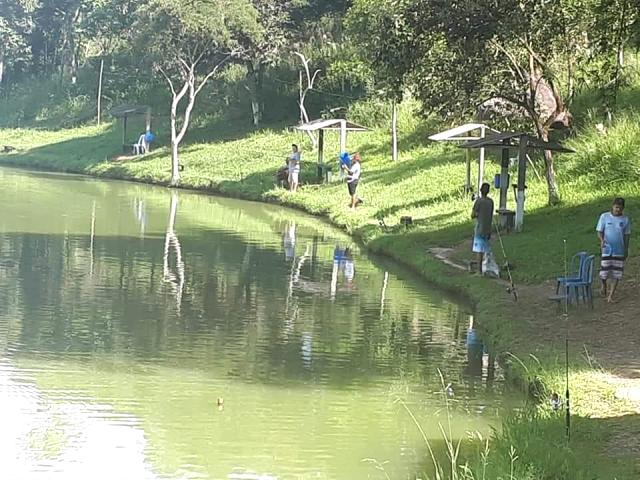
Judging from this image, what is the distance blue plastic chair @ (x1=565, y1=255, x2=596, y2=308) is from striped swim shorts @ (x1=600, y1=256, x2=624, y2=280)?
211mm

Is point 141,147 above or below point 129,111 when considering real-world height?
below

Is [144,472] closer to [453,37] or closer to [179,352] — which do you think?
[179,352]

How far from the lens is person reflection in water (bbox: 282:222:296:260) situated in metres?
25.9

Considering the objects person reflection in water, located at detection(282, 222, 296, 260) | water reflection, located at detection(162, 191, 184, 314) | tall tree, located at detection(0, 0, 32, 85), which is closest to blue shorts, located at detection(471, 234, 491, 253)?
water reflection, located at detection(162, 191, 184, 314)

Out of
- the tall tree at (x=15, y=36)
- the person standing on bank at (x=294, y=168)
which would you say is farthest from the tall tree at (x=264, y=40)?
the tall tree at (x=15, y=36)

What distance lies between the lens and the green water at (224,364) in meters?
10.3

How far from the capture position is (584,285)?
16641 mm

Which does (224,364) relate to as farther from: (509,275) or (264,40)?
(264,40)

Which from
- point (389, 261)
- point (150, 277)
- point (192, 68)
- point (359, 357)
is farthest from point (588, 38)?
point (192, 68)

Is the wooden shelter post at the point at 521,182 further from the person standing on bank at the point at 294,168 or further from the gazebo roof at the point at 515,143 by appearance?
the person standing on bank at the point at 294,168

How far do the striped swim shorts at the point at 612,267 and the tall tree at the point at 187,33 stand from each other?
3086 centimetres

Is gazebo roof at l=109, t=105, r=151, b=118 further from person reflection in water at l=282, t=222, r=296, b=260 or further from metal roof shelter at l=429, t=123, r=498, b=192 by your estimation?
metal roof shelter at l=429, t=123, r=498, b=192

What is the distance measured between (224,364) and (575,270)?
7893mm

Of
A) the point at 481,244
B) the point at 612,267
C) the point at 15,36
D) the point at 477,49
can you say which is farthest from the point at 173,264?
the point at 15,36
